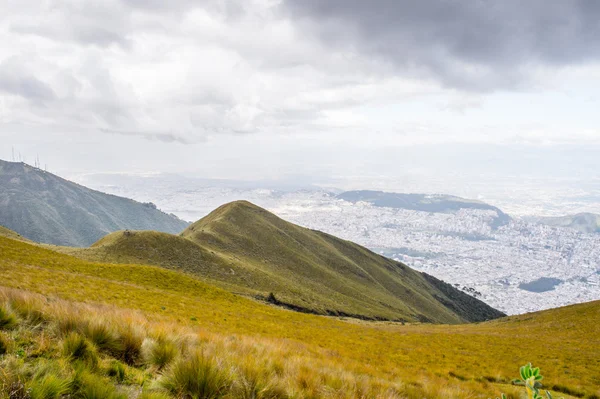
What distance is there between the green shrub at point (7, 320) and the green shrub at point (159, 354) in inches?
103

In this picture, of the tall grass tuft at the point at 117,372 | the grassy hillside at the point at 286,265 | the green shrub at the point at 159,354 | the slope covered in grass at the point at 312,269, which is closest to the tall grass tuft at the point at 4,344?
the tall grass tuft at the point at 117,372

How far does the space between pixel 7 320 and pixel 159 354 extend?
122 inches

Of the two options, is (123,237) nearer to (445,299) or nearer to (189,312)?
(189,312)

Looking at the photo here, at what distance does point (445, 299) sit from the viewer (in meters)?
144

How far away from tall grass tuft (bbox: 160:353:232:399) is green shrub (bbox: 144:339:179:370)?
0.96 metres

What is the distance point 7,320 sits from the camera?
6.36 m

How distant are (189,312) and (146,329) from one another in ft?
61.3

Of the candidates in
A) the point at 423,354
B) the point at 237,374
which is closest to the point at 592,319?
the point at 423,354

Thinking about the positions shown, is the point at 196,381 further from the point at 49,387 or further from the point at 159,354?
the point at 49,387

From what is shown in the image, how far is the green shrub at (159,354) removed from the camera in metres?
6.17

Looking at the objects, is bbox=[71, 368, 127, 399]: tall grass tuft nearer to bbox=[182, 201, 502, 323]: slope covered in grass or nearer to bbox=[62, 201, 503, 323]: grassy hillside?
bbox=[62, 201, 503, 323]: grassy hillside

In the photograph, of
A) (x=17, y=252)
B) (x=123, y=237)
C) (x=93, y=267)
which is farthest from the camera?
(x=123, y=237)

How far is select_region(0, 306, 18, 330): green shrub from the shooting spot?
6.24 meters

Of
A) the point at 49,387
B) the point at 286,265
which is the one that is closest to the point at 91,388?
the point at 49,387
